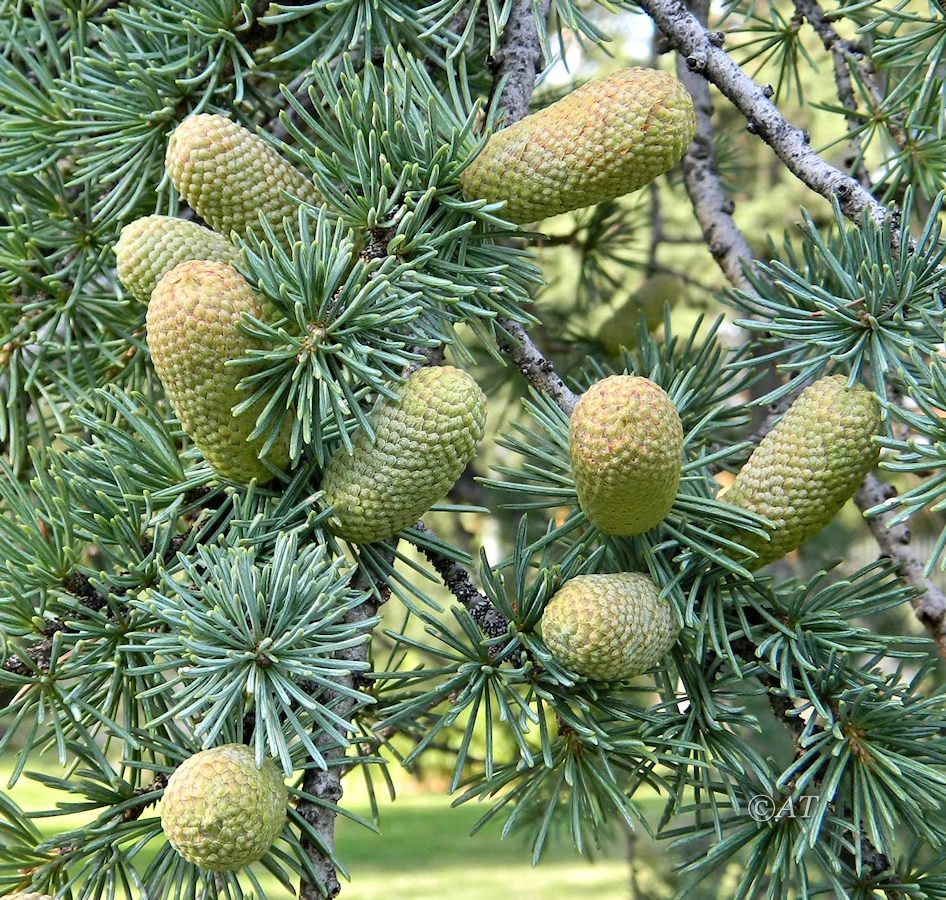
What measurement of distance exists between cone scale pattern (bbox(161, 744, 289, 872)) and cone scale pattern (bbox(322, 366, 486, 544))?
6.3 inches

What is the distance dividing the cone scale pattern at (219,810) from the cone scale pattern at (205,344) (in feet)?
0.65

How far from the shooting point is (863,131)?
1.08 m

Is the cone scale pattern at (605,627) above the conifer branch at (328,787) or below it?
above

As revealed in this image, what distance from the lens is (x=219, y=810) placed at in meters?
0.55

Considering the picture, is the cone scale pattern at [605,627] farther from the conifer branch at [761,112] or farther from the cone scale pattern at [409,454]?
the conifer branch at [761,112]

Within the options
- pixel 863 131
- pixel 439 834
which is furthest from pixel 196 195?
pixel 439 834

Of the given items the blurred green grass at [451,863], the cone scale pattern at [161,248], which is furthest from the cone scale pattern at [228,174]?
the blurred green grass at [451,863]

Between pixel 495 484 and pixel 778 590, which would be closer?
pixel 495 484

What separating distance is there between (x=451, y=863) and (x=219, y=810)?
477 cm

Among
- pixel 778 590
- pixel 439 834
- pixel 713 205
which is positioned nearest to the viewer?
pixel 778 590

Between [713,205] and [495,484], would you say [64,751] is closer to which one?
[495,484]

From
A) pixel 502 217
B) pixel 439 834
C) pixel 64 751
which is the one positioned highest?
pixel 502 217

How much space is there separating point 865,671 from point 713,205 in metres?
0.72
